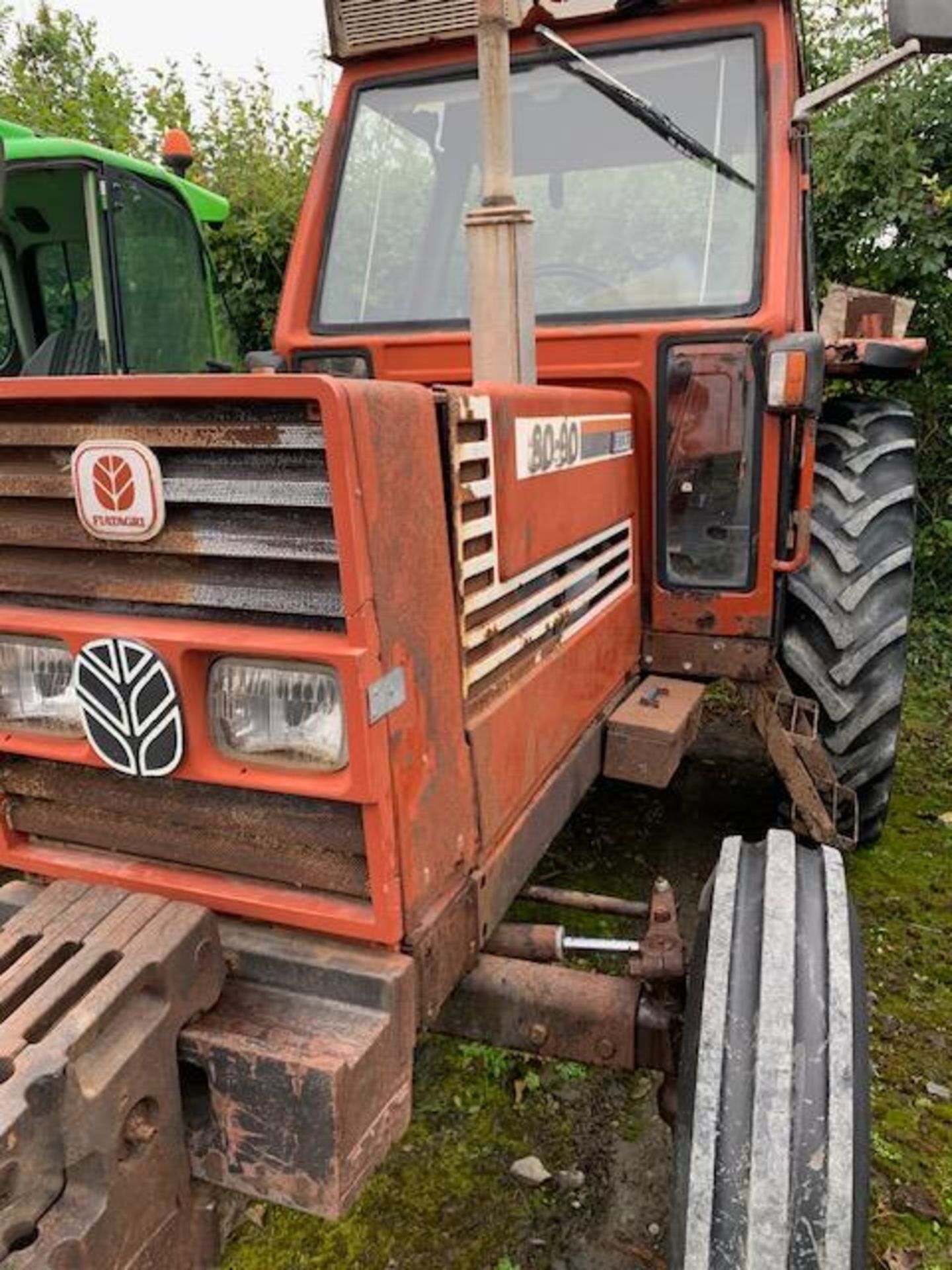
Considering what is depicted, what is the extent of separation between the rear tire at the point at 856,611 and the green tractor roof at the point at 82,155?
3.25 metres

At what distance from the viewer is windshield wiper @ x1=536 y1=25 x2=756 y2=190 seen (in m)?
2.85

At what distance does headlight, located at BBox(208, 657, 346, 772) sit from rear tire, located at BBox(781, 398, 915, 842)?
2.02m

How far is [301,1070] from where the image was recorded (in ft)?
4.76

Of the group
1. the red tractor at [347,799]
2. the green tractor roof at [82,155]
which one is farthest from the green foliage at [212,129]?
the red tractor at [347,799]

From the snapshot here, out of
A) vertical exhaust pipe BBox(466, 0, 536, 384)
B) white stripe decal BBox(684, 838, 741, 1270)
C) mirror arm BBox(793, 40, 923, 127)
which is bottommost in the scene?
white stripe decal BBox(684, 838, 741, 1270)

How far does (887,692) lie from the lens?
3260 millimetres

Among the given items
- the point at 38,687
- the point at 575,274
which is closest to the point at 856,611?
the point at 575,274

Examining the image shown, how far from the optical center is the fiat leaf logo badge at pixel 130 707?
63.6 inches

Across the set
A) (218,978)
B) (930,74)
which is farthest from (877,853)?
(930,74)

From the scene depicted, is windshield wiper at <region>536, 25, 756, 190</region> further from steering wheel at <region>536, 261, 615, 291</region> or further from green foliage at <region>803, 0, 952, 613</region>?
green foliage at <region>803, 0, 952, 613</region>

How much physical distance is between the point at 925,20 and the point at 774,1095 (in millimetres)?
1989

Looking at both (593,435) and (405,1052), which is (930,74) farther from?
(405,1052)

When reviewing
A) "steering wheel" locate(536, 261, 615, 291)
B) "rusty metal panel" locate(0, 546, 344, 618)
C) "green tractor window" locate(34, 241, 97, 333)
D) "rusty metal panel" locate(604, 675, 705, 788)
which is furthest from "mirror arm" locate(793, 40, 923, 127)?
"green tractor window" locate(34, 241, 97, 333)

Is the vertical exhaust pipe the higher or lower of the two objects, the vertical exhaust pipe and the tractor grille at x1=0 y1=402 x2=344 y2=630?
the higher
